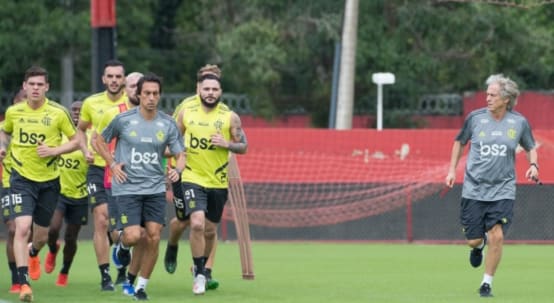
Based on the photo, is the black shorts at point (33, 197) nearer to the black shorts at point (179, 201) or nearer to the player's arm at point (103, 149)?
the player's arm at point (103, 149)

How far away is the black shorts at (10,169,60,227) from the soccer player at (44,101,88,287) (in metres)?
1.32

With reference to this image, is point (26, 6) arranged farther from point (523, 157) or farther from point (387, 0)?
point (523, 157)

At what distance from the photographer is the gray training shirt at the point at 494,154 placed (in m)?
14.0

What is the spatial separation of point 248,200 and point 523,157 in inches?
179

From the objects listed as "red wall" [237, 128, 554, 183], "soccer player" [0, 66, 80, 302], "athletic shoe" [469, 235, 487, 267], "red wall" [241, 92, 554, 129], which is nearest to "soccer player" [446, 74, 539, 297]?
"athletic shoe" [469, 235, 487, 267]

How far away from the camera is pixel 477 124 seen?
14188 millimetres

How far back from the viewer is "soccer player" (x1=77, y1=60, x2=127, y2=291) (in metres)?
14.8

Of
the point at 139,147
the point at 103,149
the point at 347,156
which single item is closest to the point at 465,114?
the point at 347,156

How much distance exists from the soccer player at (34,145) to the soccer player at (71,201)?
157 cm

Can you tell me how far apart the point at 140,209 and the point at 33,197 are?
3.92 feet

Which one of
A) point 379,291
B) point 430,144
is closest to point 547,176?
point 430,144

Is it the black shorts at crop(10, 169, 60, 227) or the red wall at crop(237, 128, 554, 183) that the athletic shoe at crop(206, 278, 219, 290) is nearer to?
the black shorts at crop(10, 169, 60, 227)

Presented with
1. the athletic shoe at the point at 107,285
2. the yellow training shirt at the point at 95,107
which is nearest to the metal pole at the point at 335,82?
the yellow training shirt at the point at 95,107

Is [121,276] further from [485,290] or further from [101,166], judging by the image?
[485,290]
